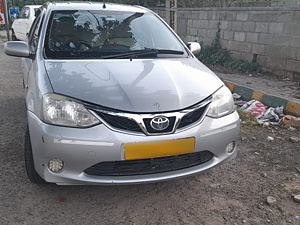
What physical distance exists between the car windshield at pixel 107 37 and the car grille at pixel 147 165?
1.22 meters

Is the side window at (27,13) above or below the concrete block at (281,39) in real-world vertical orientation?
above

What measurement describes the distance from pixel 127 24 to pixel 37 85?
1469 millimetres

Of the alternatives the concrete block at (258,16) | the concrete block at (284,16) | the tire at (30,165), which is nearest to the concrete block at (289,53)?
the concrete block at (284,16)

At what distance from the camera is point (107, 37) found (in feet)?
11.3

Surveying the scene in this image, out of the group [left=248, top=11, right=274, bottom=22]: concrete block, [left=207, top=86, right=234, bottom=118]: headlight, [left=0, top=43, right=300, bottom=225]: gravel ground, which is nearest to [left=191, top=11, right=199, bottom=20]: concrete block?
[left=248, top=11, right=274, bottom=22]: concrete block

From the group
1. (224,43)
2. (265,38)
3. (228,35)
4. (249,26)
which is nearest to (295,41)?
(265,38)

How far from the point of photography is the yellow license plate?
2.23m

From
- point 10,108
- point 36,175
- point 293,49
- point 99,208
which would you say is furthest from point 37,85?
point 293,49

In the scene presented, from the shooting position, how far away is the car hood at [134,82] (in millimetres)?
2359

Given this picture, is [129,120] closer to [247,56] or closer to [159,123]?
[159,123]

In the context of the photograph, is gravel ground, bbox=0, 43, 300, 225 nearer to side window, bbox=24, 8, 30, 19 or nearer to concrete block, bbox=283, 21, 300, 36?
concrete block, bbox=283, 21, 300, 36

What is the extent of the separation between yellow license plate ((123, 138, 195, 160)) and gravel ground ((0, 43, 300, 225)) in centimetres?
51

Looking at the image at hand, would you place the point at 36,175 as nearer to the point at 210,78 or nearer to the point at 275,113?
the point at 210,78

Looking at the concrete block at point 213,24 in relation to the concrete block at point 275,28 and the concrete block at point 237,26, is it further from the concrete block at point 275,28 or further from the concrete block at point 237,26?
the concrete block at point 275,28
